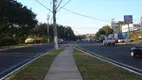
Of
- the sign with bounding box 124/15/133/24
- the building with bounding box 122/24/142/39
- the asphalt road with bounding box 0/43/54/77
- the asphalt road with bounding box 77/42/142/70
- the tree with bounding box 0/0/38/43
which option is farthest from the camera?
the sign with bounding box 124/15/133/24

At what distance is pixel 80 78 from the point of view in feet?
42.7

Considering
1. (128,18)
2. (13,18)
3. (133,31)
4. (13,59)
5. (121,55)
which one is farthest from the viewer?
(133,31)

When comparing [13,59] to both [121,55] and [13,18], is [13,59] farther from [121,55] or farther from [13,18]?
[13,18]

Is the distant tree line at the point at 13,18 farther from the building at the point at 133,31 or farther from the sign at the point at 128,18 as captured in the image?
the sign at the point at 128,18

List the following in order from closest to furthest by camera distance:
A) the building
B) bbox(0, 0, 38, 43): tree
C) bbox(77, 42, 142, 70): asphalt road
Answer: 1. bbox(77, 42, 142, 70): asphalt road
2. bbox(0, 0, 38, 43): tree
3. the building

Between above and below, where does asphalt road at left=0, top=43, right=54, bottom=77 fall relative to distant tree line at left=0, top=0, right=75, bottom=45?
below

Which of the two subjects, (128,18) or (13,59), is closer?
(13,59)

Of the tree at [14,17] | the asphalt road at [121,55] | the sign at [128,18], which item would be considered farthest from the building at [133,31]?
the asphalt road at [121,55]

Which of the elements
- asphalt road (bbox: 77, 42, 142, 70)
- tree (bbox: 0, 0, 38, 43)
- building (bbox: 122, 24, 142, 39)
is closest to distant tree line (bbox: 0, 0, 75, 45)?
tree (bbox: 0, 0, 38, 43)

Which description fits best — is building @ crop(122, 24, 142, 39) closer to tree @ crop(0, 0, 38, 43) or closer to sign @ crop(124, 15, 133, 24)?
sign @ crop(124, 15, 133, 24)

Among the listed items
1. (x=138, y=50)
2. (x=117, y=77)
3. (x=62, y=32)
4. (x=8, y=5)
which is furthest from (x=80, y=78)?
(x=62, y=32)

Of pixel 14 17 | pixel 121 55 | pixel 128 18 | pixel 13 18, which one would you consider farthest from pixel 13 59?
pixel 128 18

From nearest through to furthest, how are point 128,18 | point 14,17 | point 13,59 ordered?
1. point 13,59
2. point 14,17
3. point 128,18

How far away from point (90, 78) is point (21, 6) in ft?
176
